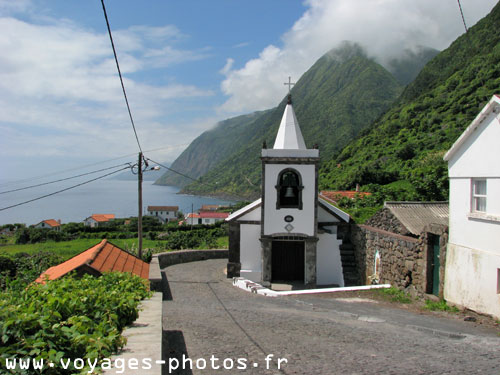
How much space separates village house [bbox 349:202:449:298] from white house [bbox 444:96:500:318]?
496mm

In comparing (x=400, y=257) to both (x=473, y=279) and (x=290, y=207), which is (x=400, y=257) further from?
(x=290, y=207)

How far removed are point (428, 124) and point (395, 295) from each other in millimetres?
45123

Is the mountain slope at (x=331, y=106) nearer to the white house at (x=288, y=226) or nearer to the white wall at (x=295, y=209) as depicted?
the white house at (x=288, y=226)

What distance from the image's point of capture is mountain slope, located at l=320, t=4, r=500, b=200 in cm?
4241

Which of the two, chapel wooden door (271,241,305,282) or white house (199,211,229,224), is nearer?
chapel wooden door (271,241,305,282)

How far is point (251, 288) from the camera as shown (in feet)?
46.8

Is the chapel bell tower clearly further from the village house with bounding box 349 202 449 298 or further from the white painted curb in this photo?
the village house with bounding box 349 202 449 298

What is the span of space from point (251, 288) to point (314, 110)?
353 ft

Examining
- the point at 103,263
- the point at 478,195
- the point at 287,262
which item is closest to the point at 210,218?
the point at 287,262

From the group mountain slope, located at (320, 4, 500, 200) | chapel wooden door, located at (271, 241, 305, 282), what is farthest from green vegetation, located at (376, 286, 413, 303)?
mountain slope, located at (320, 4, 500, 200)

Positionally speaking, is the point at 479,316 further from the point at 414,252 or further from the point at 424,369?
the point at 424,369

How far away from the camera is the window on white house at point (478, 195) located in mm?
9484

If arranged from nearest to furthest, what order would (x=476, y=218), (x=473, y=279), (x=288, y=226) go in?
(x=473, y=279), (x=476, y=218), (x=288, y=226)

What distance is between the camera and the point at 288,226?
54.2ft
